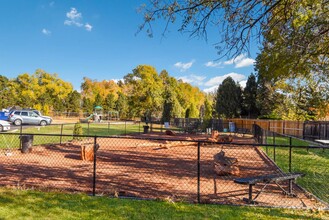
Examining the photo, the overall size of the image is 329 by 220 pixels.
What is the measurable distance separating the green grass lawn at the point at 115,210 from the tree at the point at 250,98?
33.3 meters

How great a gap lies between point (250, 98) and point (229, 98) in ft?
9.16

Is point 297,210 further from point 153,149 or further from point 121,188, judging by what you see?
point 153,149

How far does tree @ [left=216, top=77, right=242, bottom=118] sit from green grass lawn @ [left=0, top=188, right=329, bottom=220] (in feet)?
110

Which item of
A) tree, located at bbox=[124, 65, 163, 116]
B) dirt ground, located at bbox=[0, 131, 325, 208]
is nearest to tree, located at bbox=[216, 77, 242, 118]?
tree, located at bbox=[124, 65, 163, 116]

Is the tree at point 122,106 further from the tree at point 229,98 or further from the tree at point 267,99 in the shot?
the tree at point 267,99

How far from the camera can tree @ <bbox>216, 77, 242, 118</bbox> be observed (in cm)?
3698

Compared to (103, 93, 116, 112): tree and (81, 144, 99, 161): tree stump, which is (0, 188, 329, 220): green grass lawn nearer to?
(81, 144, 99, 161): tree stump

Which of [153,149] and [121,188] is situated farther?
[153,149]

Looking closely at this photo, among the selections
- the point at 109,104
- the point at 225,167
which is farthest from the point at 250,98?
the point at 109,104

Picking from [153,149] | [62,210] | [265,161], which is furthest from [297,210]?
[153,149]

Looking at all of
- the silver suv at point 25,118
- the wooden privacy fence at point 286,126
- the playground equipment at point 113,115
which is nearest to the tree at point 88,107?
the playground equipment at point 113,115

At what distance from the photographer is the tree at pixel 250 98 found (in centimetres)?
3628

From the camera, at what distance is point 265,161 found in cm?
1027

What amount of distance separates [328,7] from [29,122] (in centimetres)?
3010
